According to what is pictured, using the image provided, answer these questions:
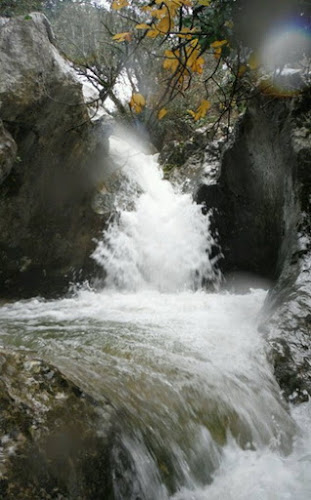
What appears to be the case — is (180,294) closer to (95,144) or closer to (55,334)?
(55,334)

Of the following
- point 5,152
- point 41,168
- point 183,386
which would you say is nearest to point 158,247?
point 41,168

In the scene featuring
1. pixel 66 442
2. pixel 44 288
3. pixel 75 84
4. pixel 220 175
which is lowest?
pixel 44 288

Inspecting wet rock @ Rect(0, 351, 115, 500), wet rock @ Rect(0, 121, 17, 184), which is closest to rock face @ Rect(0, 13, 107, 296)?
wet rock @ Rect(0, 121, 17, 184)

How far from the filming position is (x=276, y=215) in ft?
21.9

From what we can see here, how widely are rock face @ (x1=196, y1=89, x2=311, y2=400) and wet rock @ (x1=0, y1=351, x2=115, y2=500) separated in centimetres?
225

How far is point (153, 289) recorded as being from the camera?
25.2ft

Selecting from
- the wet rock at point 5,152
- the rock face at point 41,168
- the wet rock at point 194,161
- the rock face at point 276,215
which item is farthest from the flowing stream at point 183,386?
the wet rock at point 194,161

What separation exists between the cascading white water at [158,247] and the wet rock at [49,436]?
18.3ft

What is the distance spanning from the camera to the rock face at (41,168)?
664 centimetres

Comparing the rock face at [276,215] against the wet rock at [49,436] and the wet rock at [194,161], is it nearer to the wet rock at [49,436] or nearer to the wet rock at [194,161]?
the wet rock at [194,161]

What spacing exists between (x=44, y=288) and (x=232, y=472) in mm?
5703

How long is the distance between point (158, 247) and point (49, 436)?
21.5ft

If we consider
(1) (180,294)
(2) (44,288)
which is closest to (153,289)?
(1) (180,294)

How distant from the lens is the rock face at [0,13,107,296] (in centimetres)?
664
